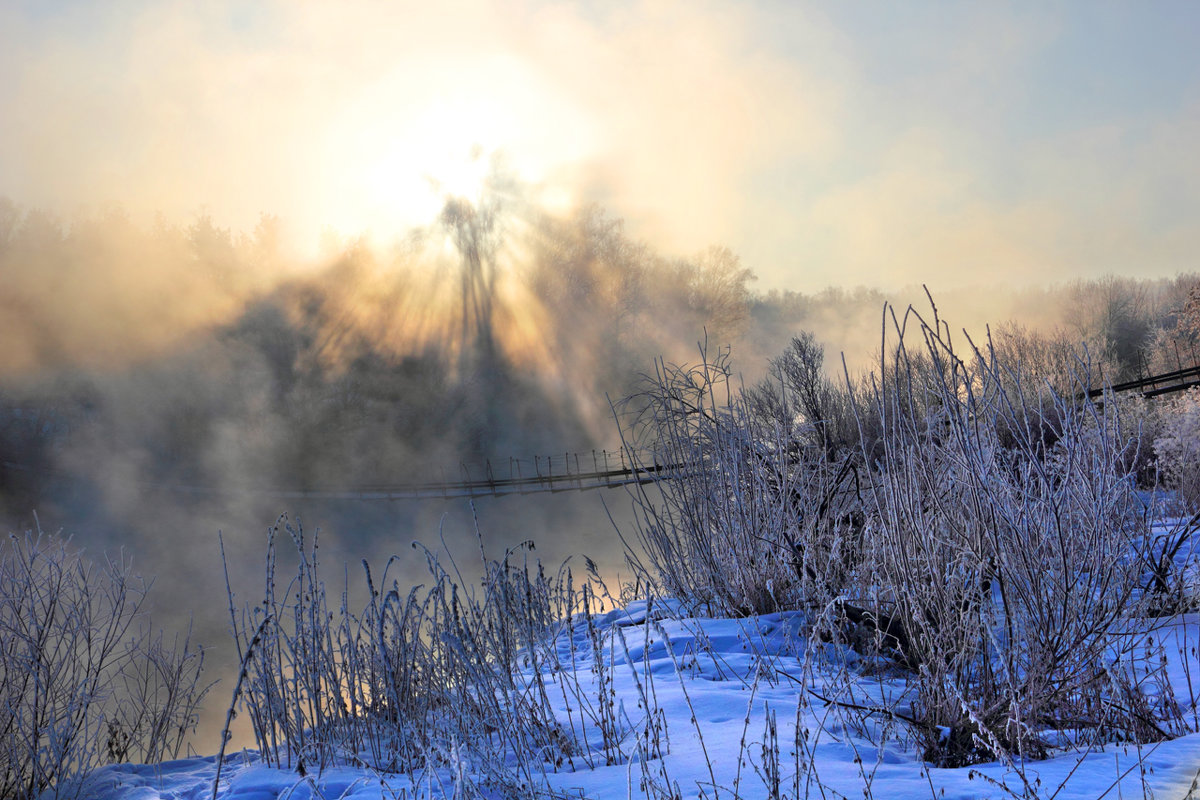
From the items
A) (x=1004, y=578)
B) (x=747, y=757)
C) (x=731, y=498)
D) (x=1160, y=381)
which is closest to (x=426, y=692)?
(x=747, y=757)

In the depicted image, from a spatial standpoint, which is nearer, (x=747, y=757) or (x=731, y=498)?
(x=747, y=757)

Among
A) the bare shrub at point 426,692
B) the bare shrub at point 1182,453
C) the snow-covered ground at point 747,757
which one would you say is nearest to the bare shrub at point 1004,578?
the snow-covered ground at point 747,757

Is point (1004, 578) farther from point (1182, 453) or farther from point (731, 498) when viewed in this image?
point (1182, 453)

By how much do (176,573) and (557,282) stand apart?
24750 mm

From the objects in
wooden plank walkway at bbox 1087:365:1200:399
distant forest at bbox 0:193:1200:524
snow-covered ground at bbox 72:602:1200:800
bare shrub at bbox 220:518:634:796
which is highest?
distant forest at bbox 0:193:1200:524

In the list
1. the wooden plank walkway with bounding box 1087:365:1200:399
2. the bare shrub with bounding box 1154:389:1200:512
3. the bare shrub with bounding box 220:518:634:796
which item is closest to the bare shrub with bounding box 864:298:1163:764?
the bare shrub with bounding box 220:518:634:796

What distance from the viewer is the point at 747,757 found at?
8.31 ft

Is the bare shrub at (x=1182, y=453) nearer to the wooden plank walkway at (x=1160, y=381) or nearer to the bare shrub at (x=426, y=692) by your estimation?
the wooden plank walkway at (x=1160, y=381)

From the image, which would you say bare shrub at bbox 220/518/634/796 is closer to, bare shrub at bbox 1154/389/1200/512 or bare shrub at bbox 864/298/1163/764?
bare shrub at bbox 864/298/1163/764

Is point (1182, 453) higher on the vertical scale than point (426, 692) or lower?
higher

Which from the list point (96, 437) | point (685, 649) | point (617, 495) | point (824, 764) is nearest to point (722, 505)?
point (685, 649)

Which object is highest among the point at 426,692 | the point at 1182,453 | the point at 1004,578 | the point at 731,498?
the point at 731,498

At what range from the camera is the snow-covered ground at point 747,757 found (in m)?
2.12

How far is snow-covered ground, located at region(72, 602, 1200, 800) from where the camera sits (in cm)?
212
